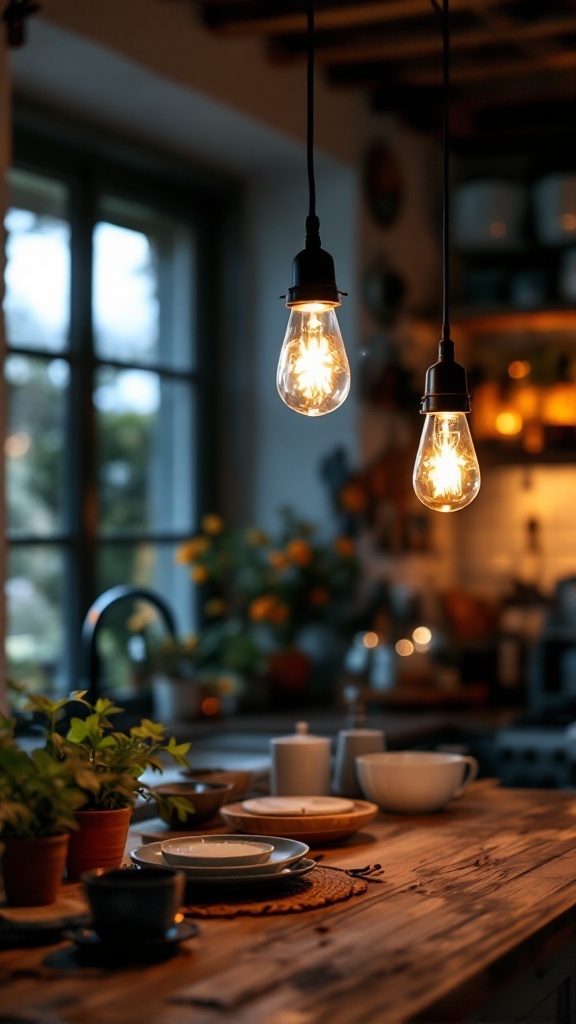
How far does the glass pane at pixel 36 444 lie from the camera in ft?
12.9

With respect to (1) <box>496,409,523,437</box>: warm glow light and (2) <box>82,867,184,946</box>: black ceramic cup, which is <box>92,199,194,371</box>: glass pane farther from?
(2) <box>82,867,184,946</box>: black ceramic cup

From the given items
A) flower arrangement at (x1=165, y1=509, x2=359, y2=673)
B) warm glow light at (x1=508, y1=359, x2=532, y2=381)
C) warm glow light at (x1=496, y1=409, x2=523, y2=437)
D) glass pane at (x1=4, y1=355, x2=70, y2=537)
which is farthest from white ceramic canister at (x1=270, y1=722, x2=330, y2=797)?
warm glow light at (x1=508, y1=359, x2=532, y2=381)

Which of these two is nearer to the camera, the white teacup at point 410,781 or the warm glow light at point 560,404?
the white teacup at point 410,781

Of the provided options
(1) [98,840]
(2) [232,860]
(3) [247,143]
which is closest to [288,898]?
(2) [232,860]

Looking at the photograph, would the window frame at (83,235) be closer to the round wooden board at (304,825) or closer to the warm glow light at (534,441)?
the warm glow light at (534,441)

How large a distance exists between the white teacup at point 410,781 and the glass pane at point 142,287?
2.13m

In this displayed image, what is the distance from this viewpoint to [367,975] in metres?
1.47

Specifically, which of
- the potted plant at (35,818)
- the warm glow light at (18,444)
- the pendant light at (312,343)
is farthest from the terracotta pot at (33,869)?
the warm glow light at (18,444)

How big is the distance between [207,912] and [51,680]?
7.69ft

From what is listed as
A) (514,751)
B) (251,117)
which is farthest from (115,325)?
(514,751)

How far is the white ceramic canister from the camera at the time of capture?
98.7 inches

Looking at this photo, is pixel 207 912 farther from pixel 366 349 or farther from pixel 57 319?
pixel 366 349

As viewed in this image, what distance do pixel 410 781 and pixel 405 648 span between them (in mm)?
2070

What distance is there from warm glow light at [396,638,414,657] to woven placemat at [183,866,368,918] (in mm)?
2531
